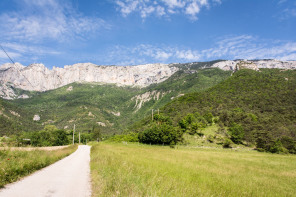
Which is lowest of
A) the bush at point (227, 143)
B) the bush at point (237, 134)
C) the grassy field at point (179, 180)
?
the bush at point (227, 143)

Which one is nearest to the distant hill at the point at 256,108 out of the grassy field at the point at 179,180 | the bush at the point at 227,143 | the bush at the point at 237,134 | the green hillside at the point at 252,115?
the green hillside at the point at 252,115

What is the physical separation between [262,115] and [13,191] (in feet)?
272

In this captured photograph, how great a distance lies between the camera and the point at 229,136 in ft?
187

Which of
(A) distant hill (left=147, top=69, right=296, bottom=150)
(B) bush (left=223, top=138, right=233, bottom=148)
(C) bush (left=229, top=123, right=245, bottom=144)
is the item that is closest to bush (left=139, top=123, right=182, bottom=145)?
(B) bush (left=223, top=138, right=233, bottom=148)

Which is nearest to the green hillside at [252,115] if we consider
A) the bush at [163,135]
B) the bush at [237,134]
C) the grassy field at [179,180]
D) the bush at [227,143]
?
the bush at [237,134]

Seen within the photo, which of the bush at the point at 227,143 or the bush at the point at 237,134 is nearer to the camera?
the bush at the point at 227,143

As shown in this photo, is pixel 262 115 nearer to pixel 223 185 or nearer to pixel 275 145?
pixel 275 145

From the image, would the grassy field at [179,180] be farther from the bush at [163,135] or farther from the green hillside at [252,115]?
the green hillside at [252,115]

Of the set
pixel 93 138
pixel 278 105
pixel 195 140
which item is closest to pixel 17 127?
pixel 93 138

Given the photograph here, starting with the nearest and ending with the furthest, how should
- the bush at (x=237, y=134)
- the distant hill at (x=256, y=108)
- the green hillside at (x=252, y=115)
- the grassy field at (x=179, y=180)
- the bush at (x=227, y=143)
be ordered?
the grassy field at (x=179, y=180)
the bush at (x=227, y=143)
the green hillside at (x=252, y=115)
the distant hill at (x=256, y=108)
the bush at (x=237, y=134)

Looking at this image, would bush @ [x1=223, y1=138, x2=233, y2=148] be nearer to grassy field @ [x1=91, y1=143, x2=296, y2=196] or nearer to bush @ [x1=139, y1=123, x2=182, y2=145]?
bush @ [x1=139, y1=123, x2=182, y2=145]

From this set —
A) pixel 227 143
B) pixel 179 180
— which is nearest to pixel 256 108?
pixel 227 143

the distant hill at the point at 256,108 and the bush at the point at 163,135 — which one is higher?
the distant hill at the point at 256,108

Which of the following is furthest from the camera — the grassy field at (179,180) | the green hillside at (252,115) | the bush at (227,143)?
the green hillside at (252,115)
